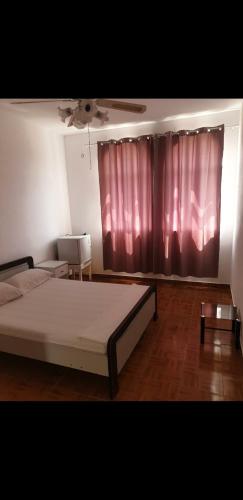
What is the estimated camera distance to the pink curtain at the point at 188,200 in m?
3.61

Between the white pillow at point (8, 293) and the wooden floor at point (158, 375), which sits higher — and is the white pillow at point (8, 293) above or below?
above

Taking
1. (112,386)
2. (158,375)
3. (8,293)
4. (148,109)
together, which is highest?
(148,109)

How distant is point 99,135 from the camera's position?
4.24 metres

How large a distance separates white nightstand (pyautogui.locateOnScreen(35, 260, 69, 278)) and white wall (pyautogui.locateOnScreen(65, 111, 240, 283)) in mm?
963

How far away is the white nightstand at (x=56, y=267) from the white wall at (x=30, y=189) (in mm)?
195

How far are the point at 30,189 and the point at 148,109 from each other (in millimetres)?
1939

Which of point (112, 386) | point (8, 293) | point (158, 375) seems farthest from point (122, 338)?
point (8, 293)

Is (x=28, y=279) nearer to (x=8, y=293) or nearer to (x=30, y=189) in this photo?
(x=8, y=293)

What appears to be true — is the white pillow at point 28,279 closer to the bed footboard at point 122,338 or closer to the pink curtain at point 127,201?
A: the bed footboard at point 122,338

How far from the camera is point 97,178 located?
442 cm

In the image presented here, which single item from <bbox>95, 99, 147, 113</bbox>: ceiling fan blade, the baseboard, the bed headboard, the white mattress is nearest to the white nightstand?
the bed headboard

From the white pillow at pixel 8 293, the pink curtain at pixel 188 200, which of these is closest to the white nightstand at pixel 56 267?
the white pillow at pixel 8 293
